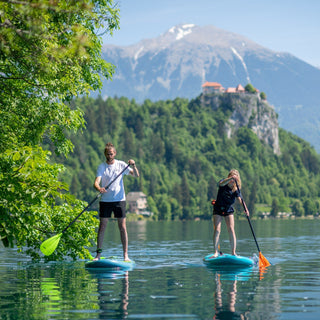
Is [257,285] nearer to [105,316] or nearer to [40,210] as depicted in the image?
[105,316]

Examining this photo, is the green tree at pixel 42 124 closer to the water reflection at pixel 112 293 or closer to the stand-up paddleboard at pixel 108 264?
the stand-up paddleboard at pixel 108 264

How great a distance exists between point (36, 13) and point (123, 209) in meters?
9.26

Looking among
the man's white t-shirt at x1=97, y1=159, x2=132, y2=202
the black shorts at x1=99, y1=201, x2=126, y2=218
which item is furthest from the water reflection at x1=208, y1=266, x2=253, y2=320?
the man's white t-shirt at x1=97, y1=159, x2=132, y2=202

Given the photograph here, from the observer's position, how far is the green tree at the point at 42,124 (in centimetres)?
1537

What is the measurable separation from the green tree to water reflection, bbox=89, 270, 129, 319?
7.07ft

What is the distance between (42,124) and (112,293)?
7.74m

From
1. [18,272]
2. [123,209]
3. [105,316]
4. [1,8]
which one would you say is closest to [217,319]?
[105,316]

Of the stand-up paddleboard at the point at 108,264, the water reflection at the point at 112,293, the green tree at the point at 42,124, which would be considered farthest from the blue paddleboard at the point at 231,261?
the green tree at the point at 42,124

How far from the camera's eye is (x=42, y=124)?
66.4 ft

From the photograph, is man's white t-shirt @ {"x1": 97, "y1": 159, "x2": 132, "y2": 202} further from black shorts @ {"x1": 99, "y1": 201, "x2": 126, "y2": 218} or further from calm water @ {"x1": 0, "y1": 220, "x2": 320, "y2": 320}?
calm water @ {"x1": 0, "y1": 220, "x2": 320, "y2": 320}

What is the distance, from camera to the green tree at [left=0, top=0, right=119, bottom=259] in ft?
50.4

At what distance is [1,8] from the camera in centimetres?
1263

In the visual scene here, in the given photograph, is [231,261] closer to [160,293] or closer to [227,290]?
[227,290]

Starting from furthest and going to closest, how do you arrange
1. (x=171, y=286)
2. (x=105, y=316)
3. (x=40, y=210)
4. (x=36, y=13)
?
1. (x=40, y=210)
2. (x=171, y=286)
3. (x=105, y=316)
4. (x=36, y=13)
